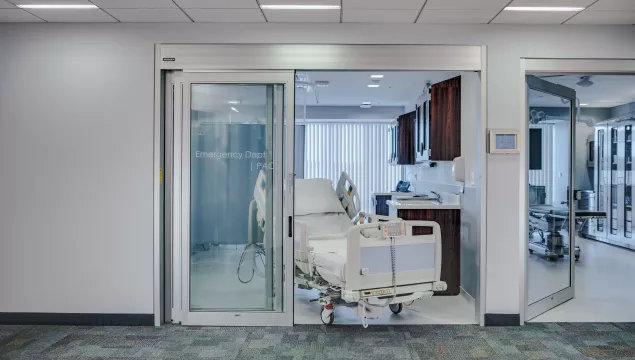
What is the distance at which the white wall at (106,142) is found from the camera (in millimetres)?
4035

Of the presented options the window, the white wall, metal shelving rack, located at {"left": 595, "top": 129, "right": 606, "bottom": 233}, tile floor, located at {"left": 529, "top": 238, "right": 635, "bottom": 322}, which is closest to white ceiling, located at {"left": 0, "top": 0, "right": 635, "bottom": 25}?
the white wall

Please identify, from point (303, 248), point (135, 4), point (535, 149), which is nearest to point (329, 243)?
point (303, 248)

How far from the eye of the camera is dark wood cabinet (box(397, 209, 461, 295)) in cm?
506

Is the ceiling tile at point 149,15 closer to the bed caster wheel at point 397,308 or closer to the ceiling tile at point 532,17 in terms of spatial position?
the ceiling tile at point 532,17

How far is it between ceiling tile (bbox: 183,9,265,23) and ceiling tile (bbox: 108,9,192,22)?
10cm

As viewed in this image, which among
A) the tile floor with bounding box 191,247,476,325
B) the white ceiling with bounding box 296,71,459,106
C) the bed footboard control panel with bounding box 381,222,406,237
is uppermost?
the white ceiling with bounding box 296,71,459,106

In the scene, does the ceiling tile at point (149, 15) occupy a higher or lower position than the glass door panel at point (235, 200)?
higher

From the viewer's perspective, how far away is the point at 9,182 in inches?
160

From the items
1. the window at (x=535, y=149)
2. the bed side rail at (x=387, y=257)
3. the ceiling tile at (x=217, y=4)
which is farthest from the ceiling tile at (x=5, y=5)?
the window at (x=535, y=149)

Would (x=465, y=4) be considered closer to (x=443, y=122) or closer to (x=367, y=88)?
(x=443, y=122)

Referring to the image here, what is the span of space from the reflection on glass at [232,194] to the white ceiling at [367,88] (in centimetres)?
160

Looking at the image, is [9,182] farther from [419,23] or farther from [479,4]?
[479,4]

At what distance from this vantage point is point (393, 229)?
12.2 feet

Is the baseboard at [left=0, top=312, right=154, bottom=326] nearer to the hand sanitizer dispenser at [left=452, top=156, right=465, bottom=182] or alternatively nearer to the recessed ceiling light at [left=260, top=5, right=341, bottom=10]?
the recessed ceiling light at [left=260, top=5, right=341, bottom=10]
